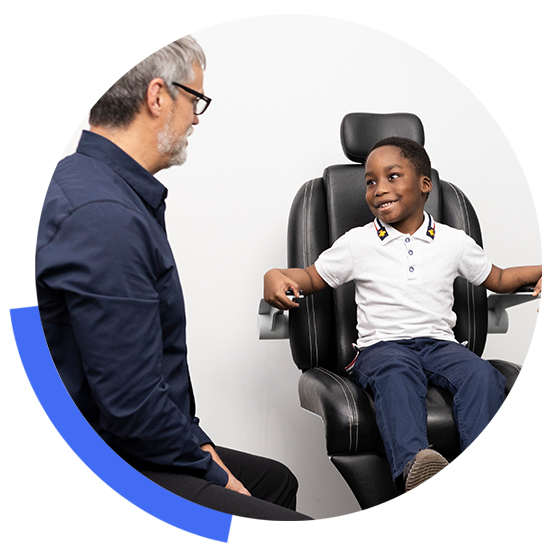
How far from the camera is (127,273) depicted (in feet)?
2.90

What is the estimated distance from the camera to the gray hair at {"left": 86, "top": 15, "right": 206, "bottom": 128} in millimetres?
1041

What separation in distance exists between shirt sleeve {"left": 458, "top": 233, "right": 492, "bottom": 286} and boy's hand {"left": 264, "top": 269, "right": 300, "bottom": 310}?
1.96 feet

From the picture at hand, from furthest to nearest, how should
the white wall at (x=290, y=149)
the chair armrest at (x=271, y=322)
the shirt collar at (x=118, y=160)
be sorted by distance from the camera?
the white wall at (x=290, y=149), the chair armrest at (x=271, y=322), the shirt collar at (x=118, y=160)

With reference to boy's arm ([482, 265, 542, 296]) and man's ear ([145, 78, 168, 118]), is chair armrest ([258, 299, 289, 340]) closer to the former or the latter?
boy's arm ([482, 265, 542, 296])

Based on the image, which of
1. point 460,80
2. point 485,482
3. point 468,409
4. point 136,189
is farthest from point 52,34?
point 485,482

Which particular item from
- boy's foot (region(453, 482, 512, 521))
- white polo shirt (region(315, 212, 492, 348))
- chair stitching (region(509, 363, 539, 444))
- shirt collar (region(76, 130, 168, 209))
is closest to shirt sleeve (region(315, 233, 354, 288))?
white polo shirt (region(315, 212, 492, 348))

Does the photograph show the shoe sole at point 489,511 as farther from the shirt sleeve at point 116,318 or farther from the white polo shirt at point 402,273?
the shirt sleeve at point 116,318

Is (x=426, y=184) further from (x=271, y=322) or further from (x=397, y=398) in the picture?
(x=397, y=398)

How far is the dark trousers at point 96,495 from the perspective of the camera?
2.96ft

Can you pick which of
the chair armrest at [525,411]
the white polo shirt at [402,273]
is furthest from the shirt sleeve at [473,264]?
the chair armrest at [525,411]

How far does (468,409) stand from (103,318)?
3.34 feet

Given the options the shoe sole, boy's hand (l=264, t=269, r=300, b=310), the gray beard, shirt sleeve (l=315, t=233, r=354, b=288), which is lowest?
the shoe sole

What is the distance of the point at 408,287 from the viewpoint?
6.04 feet

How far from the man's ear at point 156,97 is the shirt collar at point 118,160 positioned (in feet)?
0.34
